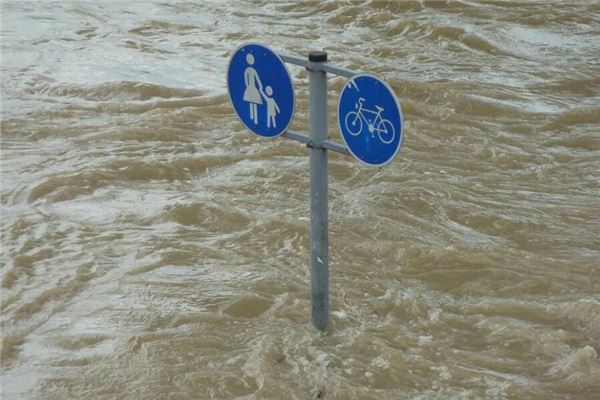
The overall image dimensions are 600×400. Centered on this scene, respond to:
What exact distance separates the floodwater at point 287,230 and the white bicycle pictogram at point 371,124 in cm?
103

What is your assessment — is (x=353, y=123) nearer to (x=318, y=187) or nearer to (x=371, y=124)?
(x=371, y=124)

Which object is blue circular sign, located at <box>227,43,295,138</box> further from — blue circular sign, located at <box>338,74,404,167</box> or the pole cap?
blue circular sign, located at <box>338,74,404,167</box>

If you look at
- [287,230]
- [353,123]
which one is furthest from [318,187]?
[287,230]

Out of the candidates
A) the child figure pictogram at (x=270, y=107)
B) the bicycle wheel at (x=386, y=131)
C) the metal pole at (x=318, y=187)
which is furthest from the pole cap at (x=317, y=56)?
the bicycle wheel at (x=386, y=131)

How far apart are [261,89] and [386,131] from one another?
0.56 m

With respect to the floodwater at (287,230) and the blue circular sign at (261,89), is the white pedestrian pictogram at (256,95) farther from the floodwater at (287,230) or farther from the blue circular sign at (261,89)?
the floodwater at (287,230)

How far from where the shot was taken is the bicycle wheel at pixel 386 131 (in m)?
3.14

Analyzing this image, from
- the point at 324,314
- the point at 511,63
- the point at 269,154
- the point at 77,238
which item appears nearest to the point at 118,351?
the point at 324,314

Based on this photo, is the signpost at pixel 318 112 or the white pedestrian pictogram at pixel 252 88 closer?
the signpost at pixel 318 112

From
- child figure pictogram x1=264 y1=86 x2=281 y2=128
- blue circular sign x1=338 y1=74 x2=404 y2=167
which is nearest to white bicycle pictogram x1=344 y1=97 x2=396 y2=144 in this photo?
blue circular sign x1=338 y1=74 x2=404 y2=167

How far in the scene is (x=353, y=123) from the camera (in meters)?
3.23

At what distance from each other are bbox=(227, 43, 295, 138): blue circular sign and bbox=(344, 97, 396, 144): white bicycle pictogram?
0.25 m

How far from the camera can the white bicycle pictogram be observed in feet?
10.3

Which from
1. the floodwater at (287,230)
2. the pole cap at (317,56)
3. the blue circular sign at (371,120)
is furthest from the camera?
the floodwater at (287,230)
